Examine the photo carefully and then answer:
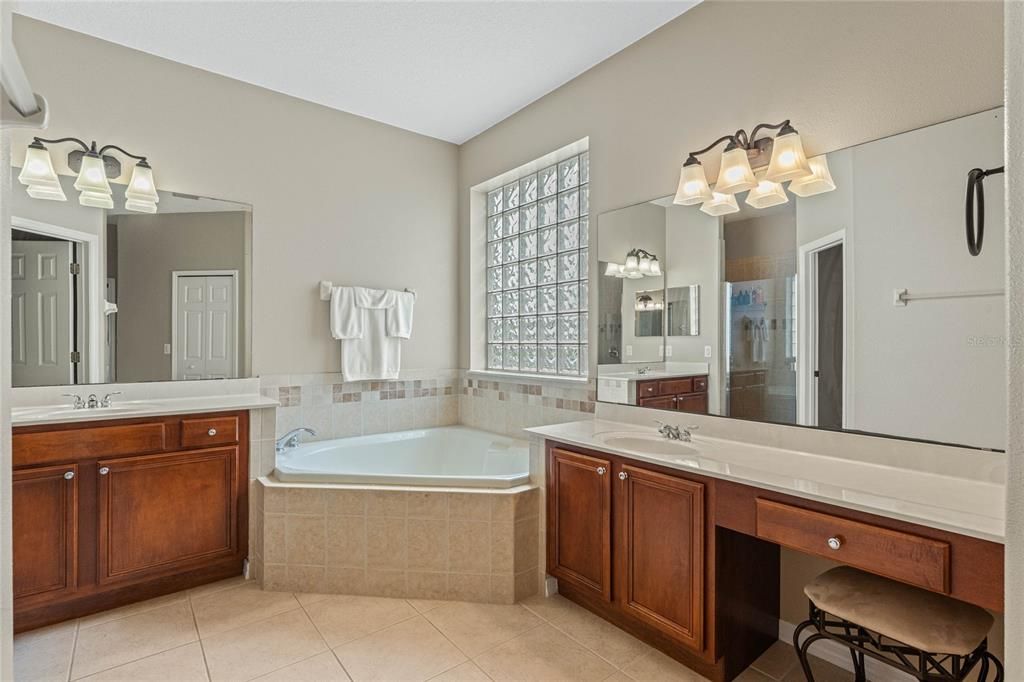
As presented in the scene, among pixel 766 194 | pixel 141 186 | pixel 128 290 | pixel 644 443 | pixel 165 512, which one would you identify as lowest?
pixel 165 512

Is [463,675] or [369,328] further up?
[369,328]

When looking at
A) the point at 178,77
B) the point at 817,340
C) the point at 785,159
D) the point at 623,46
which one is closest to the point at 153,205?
the point at 178,77

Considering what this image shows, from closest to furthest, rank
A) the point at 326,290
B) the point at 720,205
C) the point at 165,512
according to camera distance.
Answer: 1. the point at 720,205
2. the point at 165,512
3. the point at 326,290

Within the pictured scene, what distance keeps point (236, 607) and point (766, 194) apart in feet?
9.56

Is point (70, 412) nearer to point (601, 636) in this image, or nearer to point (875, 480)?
point (601, 636)

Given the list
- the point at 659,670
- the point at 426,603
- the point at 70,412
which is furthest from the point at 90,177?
the point at 659,670

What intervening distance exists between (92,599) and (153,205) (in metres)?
1.92

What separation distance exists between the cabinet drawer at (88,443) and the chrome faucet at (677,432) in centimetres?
230

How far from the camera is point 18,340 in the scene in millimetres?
2416

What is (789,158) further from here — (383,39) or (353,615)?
(353,615)

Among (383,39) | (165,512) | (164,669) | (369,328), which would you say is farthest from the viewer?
(369,328)

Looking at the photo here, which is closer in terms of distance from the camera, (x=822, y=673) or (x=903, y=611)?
(x=903, y=611)

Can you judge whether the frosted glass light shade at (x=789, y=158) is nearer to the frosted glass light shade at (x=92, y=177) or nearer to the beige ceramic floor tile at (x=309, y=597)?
the beige ceramic floor tile at (x=309, y=597)

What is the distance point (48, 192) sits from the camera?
254 centimetres
